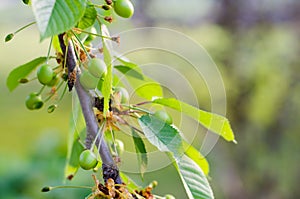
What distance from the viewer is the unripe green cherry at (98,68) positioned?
0.65m

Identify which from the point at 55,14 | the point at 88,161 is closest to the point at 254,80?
the point at 88,161

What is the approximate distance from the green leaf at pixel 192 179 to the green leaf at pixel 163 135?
0.07 feet

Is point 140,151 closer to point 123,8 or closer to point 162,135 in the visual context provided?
point 162,135

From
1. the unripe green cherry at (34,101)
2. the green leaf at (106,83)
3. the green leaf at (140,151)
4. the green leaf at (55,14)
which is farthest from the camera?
the unripe green cherry at (34,101)

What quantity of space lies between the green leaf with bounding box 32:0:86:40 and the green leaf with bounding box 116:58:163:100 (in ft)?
0.91

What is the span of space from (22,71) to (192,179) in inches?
13.7

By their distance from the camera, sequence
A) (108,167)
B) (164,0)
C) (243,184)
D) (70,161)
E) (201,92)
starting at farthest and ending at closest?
(164,0) < (243,184) < (201,92) < (70,161) < (108,167)

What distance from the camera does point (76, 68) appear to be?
0.69m

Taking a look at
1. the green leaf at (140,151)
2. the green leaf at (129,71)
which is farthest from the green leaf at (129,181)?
the green leaf at (129,71)

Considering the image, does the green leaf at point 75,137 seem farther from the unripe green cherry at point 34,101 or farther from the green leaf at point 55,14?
the green leaf at point 55,14

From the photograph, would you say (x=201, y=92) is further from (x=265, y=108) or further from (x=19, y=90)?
(x=19, y=90)

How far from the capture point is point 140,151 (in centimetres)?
76

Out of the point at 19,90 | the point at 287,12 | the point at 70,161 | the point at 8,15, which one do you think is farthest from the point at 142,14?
the point at 19,90

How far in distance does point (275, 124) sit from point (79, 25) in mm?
3291
